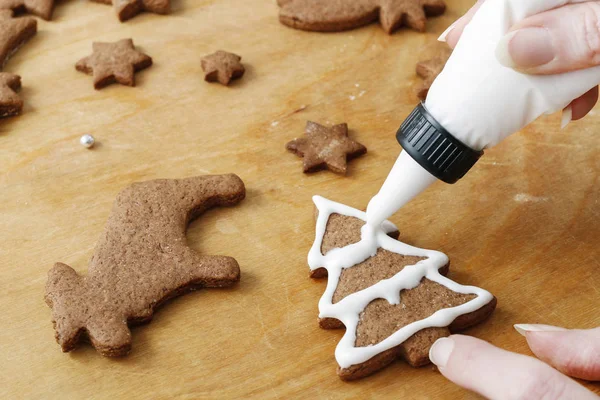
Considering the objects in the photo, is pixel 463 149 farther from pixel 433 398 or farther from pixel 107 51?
pixel 107 51

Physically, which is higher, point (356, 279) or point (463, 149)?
point (463, 149)

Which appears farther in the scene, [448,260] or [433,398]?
[448,260]

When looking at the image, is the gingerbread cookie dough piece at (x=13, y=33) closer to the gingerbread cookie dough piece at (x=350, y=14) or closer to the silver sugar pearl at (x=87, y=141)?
the silver sugar pearl at (x=87, y=141)

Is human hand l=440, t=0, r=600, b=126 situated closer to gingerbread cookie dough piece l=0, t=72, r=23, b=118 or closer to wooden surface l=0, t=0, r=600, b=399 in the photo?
wooden surface l=0, t=0, r=600, b=399

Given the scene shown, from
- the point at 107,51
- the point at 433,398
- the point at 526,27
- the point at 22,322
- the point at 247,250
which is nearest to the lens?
the point at 526,27

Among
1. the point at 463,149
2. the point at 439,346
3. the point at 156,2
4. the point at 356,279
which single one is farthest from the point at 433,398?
the point at 156,2

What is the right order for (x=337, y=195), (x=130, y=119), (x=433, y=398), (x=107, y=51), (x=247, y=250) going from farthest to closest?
(x=107, y=51), (x=130, y=119), (x=337, y=195), (x=247, y=250), (x=433, y=398)

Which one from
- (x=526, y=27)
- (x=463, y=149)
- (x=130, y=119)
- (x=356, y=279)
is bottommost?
(x=130, y=119)

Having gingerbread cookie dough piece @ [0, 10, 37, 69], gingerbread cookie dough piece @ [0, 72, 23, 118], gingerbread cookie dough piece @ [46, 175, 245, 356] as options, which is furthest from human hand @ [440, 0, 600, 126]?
gingerbread cookie dough piece @ [0, 10, 37, 69]

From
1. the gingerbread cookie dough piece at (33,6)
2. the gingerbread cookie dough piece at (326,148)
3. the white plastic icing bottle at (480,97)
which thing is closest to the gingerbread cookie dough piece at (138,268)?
the gingerbread cookie dough piece at (326,148)
